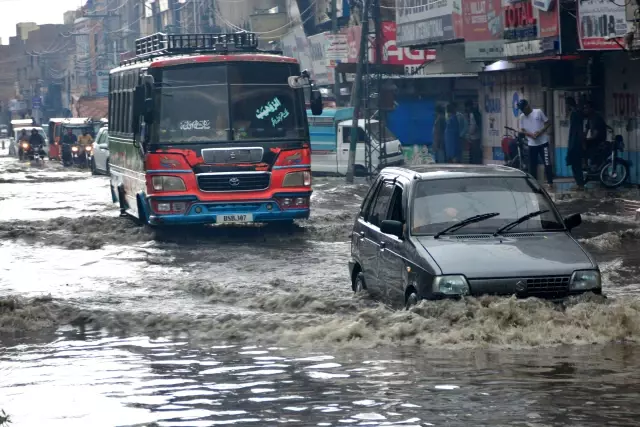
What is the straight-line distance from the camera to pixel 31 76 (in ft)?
453

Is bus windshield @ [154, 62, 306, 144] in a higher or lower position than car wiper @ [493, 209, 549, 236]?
higher

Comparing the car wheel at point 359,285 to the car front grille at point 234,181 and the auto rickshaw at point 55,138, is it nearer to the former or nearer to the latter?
the car front grille at point 234,181

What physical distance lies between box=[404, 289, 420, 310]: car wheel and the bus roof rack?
35.1ft

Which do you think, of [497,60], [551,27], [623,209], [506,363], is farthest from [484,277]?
[497,60]

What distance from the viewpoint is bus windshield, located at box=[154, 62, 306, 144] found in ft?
64.0

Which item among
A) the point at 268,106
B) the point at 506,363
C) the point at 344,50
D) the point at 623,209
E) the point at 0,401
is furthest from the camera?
the point at 344,50

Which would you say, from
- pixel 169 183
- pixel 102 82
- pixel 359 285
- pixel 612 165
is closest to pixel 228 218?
pixel 169 183

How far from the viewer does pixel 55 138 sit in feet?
204

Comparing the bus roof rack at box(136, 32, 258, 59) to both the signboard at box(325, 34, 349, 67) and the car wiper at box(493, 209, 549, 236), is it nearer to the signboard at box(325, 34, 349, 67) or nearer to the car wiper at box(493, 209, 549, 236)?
the car wiper at box(493, 209, 549, 236)

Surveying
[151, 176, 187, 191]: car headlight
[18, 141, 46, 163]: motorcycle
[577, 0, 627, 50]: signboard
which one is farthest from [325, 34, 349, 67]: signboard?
[151, 176, 187, 191]: car headlight

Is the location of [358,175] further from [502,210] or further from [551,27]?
[502,210]

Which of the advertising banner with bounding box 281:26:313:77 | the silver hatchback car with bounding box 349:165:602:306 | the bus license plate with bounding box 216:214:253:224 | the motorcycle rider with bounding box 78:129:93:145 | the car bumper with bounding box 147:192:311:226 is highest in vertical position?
the advertising banner with bounding box 281:26:313:77

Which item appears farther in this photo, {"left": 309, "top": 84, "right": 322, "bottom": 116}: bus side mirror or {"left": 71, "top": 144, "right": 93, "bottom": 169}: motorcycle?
{"left": 71, "top": 144, "right": 93, "bottom": 169}: motorcycle

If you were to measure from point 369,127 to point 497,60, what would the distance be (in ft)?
14.3
